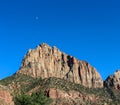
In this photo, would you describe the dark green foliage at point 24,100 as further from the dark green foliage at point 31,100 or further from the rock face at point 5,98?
the rock face at point 5,98

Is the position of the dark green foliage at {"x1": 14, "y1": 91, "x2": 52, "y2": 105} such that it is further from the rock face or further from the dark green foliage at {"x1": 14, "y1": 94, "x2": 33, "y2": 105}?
the rock face

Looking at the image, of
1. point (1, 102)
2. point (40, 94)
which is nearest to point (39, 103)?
point (40, 94)

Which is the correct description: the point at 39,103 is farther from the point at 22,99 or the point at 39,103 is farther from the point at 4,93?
the point at 4,93

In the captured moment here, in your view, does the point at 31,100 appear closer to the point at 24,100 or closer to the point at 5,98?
the point at 24,100

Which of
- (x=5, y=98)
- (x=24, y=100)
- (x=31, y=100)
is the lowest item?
(x=31, y=100)

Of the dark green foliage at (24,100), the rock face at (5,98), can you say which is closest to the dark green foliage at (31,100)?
the dark green foliage at (24,100)

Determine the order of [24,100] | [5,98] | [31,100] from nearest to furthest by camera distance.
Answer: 1. [31,100]
2. [24,100]
3. [5,98]

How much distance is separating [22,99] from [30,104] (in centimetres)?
352

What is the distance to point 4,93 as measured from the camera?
5728 inches

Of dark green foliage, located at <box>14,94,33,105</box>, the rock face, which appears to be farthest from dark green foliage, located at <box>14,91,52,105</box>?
the rock face

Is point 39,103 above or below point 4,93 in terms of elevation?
below

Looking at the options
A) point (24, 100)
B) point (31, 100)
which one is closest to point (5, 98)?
point (24, 100)

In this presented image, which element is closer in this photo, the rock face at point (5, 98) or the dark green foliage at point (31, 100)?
the dark green foliage at point (31, 100)

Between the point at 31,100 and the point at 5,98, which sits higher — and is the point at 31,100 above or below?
below
